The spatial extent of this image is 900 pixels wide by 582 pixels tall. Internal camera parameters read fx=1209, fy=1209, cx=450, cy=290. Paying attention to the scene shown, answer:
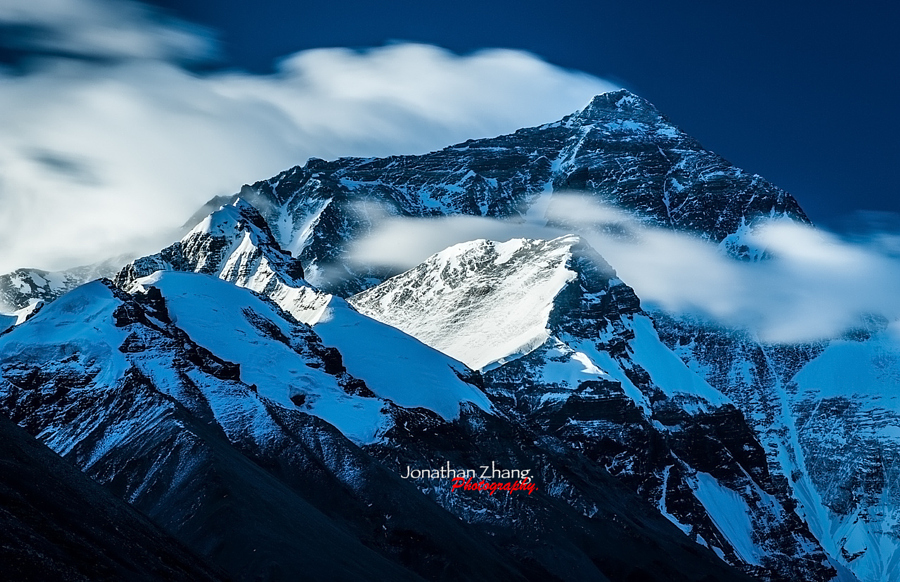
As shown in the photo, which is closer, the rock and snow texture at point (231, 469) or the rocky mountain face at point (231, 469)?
the rock and snow texture at point (231, 469)

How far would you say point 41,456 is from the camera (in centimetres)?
12106

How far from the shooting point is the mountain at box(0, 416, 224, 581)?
90688mm

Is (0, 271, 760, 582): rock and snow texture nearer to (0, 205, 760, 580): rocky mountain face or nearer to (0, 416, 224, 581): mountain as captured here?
(0, 205, 760, 580): rocky mountain face

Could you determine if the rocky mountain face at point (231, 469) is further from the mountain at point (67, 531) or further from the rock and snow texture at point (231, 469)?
the mountain at point (67, 531)

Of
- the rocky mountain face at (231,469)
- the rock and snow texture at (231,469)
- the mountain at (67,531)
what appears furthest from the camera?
the rocky mountain face at (231,469)

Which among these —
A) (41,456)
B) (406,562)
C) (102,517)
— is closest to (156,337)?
(406,562)

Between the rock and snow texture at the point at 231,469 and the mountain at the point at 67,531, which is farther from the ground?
the rock and snow texture at the point at 231,469

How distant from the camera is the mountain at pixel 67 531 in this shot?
3570 inches

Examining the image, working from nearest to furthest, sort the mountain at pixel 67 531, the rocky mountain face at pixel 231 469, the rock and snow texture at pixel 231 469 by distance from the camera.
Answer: the mountain at pixel 67 531 → the rock and snow texture at pixel 231 469 → the rocky mountain face at pixel 231 469

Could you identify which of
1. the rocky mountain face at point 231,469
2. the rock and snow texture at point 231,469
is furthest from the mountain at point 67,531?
the rock and snow texture at point 231,469

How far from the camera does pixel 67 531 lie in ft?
332

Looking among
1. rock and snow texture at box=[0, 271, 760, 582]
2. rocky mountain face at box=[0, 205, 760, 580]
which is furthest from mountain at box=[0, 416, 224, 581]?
rock and snow texture at box=[0, 271, 760, 582]

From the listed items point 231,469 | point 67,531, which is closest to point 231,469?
point 231,469

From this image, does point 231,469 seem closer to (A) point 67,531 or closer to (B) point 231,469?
(B) point 231,469
